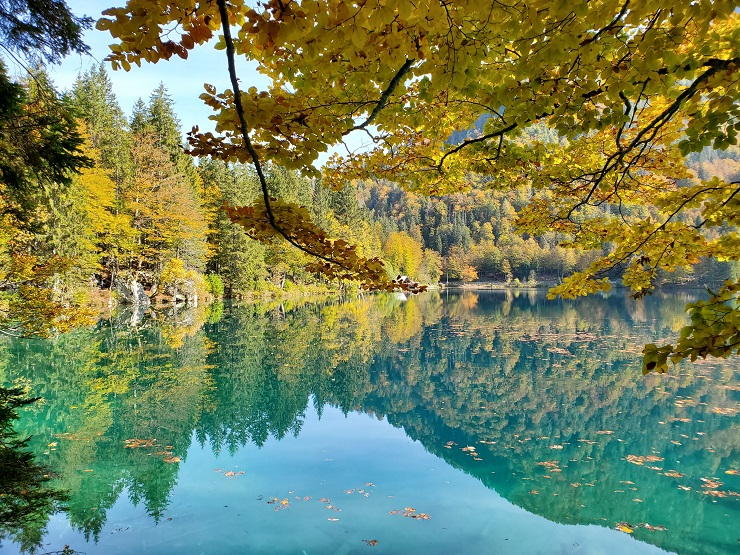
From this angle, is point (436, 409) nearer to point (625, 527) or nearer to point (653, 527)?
point (625, 527)

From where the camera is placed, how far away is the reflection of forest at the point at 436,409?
6148 mm

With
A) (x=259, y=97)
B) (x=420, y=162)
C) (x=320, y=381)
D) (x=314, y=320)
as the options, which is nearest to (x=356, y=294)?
(x=314, y=320)

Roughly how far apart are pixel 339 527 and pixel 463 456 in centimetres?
303

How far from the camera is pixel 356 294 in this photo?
146ft

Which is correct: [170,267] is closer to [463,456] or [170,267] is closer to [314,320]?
[314,320]

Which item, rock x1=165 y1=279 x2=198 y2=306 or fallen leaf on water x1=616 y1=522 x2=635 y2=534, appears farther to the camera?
rock x1=165 y1=279 x2=198 y2=306

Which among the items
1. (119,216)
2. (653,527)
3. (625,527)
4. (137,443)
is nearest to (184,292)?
(119,216)

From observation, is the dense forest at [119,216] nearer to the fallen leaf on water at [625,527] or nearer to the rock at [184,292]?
the rock at [184,292]

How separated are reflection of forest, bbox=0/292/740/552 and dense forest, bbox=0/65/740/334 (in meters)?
2.03

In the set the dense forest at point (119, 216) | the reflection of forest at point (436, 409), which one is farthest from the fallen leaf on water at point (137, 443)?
the dense forest at point (119, 216)

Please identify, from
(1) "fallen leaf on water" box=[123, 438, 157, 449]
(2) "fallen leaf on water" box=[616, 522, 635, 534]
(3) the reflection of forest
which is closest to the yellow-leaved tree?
(2) "fallen leaf on water" box=[616, 522, 635, 534]

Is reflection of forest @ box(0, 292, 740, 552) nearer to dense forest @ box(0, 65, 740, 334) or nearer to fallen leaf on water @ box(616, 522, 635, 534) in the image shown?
fallen leaf on water @ box(616, 522, 635, 534)

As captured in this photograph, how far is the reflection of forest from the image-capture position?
6.15 meters

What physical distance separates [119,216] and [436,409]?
1923 cm
